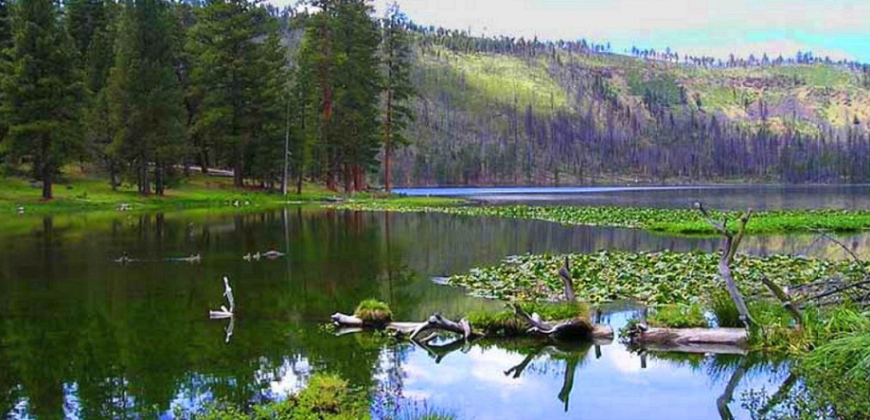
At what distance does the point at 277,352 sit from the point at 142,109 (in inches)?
1835

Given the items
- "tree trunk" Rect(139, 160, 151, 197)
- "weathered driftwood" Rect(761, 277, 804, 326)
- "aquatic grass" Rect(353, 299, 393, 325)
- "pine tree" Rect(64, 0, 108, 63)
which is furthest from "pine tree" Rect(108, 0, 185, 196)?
"weathered driftwood" Rect(761, 277, 804, 326)

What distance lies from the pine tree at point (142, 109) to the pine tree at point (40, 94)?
168 inches

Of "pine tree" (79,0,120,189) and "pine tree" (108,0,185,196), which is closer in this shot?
"pine tree" (108,0,185,196)

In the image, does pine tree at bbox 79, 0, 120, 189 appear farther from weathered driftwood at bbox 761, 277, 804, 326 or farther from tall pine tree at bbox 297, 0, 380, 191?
weathered driftwood at bbox 761, 277, 804, 326

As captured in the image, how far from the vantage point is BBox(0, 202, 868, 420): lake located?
1113 cm

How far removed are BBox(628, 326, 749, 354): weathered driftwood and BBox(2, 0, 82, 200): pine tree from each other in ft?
143

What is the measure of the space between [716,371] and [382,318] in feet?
20.1

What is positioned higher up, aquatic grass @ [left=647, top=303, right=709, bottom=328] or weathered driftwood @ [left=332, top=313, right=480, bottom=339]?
aquatic grass @ [left=647, top=303, right=709, bottom=328]

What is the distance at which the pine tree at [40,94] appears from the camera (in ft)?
163

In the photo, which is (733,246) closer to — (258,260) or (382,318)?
(382,318)

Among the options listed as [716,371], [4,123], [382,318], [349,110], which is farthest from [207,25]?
[716,371]

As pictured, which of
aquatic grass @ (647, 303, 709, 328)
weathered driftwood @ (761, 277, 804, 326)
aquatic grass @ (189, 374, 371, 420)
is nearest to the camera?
aquatic grass @ (189, 374, 371, 420)

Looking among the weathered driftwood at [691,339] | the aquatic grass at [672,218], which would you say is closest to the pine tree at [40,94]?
the aquatic grass at [672,218]

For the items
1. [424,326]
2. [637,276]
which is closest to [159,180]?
[637,276]
